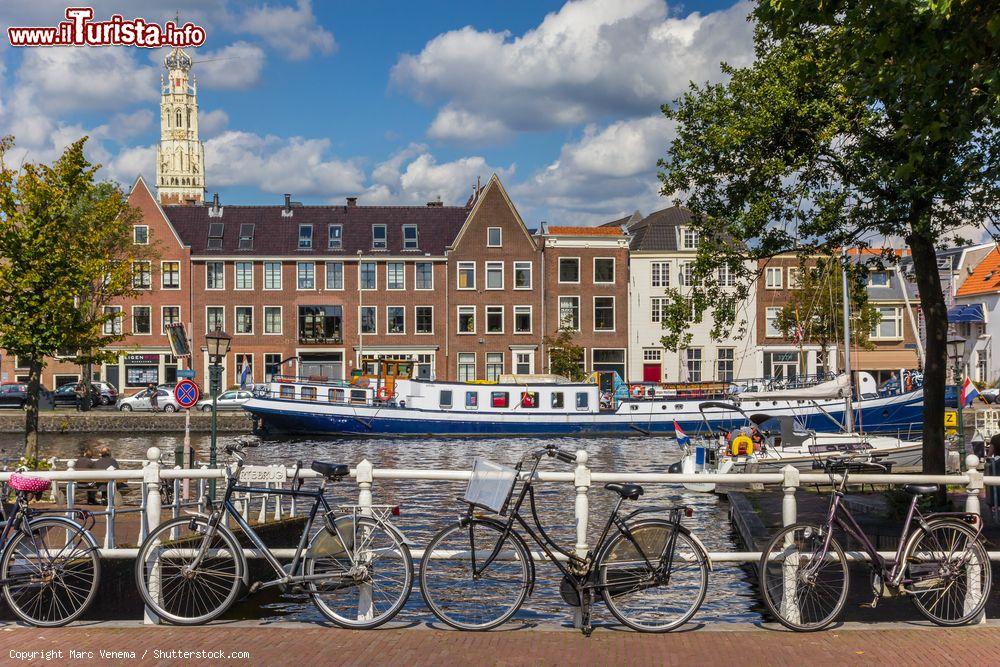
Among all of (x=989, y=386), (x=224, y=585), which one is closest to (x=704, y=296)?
(x=224, y=585)

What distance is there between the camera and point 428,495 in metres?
24.9

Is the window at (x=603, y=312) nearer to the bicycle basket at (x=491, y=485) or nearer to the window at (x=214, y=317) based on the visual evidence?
the window at (x=214, y=317)

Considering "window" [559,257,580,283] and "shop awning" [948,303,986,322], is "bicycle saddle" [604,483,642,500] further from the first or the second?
"shop awning" [948,303,986,322]

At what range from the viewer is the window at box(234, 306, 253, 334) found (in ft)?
218

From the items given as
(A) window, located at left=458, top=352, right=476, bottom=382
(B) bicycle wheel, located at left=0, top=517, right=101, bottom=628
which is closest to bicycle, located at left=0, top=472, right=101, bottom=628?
(B) bicycle wheel, located at left=0, top=517, right=101, bottom=628

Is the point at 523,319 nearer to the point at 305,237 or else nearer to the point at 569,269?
the point at 569,269

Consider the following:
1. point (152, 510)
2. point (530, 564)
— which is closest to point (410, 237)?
point (152, 510)

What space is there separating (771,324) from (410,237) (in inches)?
972

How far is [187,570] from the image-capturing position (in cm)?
813

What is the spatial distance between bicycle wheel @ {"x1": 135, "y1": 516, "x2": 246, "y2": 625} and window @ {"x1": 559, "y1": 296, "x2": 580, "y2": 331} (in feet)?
193

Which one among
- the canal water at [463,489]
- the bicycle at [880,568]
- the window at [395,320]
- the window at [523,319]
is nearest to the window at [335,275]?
the window at [395,320]

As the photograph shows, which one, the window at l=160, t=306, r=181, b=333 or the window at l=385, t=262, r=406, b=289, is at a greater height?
the window at l=385, t=262, r=406, b=289

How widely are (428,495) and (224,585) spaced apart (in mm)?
16812

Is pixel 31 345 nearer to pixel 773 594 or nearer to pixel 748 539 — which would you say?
pixel 748 539
